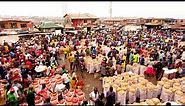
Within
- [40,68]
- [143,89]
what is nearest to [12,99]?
[40,68]

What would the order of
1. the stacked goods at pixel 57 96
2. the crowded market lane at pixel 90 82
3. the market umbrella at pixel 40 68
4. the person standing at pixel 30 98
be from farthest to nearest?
the market umbrella at pixel 40 68
the crowded market lane at pixel 90 82
the stacked goods at pixel 57 96
the person standing at pixel 30 98

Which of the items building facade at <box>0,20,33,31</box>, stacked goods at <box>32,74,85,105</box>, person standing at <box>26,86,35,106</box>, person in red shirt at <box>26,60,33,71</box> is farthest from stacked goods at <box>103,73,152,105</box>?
building facade at <box>0,20,33,31</box>

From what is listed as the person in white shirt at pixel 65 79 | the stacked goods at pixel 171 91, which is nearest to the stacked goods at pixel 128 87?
the stacked goods at pixel 171 91

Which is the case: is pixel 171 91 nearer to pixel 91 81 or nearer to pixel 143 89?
pixel 143 89

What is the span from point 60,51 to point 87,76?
22.1 ft

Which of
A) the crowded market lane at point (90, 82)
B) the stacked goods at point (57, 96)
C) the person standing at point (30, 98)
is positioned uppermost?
the person standing at point (30, 98)

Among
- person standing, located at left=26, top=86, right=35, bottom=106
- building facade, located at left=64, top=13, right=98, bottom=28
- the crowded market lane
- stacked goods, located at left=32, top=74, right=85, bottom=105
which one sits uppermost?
building facade, located at left=64, top=13, right=98, bottom=28

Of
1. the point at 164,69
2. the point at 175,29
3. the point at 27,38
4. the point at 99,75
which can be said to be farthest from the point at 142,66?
the point at 175,29

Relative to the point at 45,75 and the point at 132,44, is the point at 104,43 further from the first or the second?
the point at 45,75

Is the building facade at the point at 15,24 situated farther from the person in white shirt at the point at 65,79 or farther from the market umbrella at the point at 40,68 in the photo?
the person in white shirt at the point at 65,79

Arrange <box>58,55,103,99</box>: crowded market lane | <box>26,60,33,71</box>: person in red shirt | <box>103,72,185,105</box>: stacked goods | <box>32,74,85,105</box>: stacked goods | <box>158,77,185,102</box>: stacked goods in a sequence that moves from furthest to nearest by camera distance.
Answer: <box>26,60,33,71</box>: person in red shirt < <box>58,55,103,99</box>: crowded market lane < <box>103,72,185,105</box>: stacked goods < <box>158,77,185,102</box>: stacked goods < <box>32,74,85,105</box>: stacked goods

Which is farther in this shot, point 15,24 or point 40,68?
point 15,24

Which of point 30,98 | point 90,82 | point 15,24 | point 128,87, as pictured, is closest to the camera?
point 30,98

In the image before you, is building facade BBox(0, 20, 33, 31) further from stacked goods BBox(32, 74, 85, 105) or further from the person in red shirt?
stacked goods BBox(32, 74, 85, 105)
